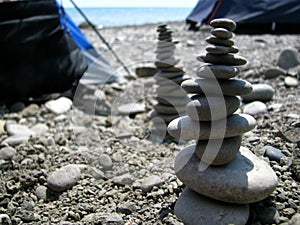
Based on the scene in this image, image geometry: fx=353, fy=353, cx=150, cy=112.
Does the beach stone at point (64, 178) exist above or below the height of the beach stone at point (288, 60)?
below

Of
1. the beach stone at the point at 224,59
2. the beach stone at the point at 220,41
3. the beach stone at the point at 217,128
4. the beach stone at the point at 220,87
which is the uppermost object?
the beach stone at the point at 220,41

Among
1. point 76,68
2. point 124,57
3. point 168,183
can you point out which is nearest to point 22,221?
point 168,183

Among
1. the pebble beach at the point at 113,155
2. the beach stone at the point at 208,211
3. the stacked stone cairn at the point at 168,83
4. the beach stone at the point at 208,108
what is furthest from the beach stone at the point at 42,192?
the stacked stone cairn at the point at 168,83

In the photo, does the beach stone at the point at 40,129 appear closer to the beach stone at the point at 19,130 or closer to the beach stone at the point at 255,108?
the beach stone at the point at 19,130

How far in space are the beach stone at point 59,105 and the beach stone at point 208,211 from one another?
8.28 ft

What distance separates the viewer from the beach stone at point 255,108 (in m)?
3.39

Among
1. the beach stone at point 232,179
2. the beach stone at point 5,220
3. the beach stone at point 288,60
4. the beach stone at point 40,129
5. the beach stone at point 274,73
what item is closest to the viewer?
the beach stone at point 232,179

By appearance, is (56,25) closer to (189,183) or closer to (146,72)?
(146,72)

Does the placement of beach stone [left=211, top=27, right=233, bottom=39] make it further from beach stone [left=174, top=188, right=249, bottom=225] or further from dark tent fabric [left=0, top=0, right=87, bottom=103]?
dark tent fabric [left=0, top=0, right=87, bottom=103]

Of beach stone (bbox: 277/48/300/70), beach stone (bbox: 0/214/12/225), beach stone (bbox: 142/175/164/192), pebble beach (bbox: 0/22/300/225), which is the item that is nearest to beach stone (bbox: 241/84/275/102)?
pebble beach (bbox: 0/22/300/225)

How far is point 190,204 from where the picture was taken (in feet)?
6.73

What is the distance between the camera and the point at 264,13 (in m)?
7.45

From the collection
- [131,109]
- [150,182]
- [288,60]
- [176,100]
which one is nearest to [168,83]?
[176,100]

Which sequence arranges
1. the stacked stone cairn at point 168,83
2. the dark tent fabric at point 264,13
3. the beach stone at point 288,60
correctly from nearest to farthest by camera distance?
the stacked stone cairn at point 168,83
the beach stone at point 288,60
the dark tent fabric at point 264,13
